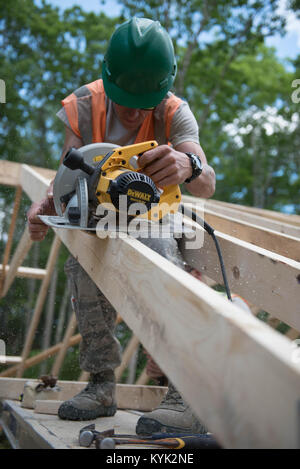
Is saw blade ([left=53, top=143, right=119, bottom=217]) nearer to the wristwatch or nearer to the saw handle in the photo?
the saw handle

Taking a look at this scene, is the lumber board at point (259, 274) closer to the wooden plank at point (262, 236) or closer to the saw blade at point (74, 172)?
the wooden plank at point (262, 236)

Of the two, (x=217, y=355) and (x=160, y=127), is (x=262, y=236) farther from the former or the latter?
(x=217, y=355)

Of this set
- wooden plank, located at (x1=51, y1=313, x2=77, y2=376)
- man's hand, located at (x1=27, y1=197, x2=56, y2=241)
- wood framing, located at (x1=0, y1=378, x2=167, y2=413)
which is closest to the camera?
man's hand, located at (x1=27, y1=197, x2=56, y2=241)

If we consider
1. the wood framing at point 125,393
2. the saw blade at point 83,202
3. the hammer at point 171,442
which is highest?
the saw blade at point 83,202

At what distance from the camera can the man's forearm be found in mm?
2092

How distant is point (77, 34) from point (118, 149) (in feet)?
34.7

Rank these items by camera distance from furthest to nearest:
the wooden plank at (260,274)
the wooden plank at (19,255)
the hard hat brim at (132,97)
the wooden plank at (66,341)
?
the wooden plank at (19,255)
the wooden plank at (66,341)
the hard hat brim at (132,97)
the wooden plank at (260,274)

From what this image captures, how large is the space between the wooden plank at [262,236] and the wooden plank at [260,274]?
Answer: 378 mm

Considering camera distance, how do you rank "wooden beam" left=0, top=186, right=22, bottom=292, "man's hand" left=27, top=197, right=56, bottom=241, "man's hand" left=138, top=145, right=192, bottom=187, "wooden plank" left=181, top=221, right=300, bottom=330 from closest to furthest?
"wooden plank" left=181, top=221, right=300, bottom=330, "man's hand" left=138, top=145, right=192, bottom=187, "man's hand" left=27, top=197, right=56, bottom=241, "wooden beam" left=0, top=186, right=22, bottom=292

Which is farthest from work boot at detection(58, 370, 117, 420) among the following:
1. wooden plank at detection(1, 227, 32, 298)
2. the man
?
wooden plank at detection(1, 227, 32, 298)

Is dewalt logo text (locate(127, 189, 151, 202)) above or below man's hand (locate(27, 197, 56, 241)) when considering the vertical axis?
above

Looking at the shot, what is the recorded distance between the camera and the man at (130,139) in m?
1.88

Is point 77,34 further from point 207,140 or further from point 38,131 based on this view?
point 207,140

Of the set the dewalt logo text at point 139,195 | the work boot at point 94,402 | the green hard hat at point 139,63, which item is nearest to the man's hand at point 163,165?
the dewalt logo text at point 139,195
